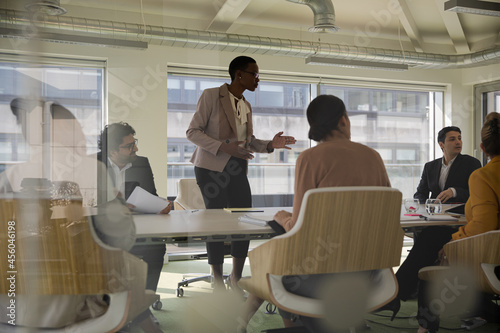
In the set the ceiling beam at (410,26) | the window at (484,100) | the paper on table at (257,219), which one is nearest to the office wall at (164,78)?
the window at (484,100)

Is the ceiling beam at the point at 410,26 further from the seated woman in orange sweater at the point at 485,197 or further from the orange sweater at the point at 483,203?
the orange sweater at the point at 483,203

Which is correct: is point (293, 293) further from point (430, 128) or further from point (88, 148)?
point (430, 128)

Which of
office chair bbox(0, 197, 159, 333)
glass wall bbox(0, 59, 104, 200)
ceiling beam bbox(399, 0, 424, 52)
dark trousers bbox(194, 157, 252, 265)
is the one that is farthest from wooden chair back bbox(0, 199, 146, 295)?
ceiling beam bbox(399, 0, 424, 52)

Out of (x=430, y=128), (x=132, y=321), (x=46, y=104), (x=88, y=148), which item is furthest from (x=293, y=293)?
(x=430, y=128)

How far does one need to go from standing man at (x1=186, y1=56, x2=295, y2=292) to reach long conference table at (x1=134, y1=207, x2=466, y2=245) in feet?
1.46

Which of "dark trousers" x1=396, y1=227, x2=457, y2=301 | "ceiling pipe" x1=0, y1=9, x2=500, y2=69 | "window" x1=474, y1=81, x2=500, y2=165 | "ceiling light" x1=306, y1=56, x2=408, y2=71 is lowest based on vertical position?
"dark trousers" x1=396, y1=227, x2=457, y2=301

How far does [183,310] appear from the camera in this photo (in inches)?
128

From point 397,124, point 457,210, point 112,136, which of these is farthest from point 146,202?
point 397,124

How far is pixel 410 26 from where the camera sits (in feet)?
20.4

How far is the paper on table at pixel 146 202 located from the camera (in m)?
2.27

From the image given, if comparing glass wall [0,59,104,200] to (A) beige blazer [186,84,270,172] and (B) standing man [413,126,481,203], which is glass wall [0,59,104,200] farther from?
(B) standing man [413,126,481,203]

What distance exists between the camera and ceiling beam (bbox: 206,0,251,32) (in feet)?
16.9

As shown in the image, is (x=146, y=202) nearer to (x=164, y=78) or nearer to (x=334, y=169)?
(x=334, y=169)

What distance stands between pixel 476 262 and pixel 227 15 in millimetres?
3953
